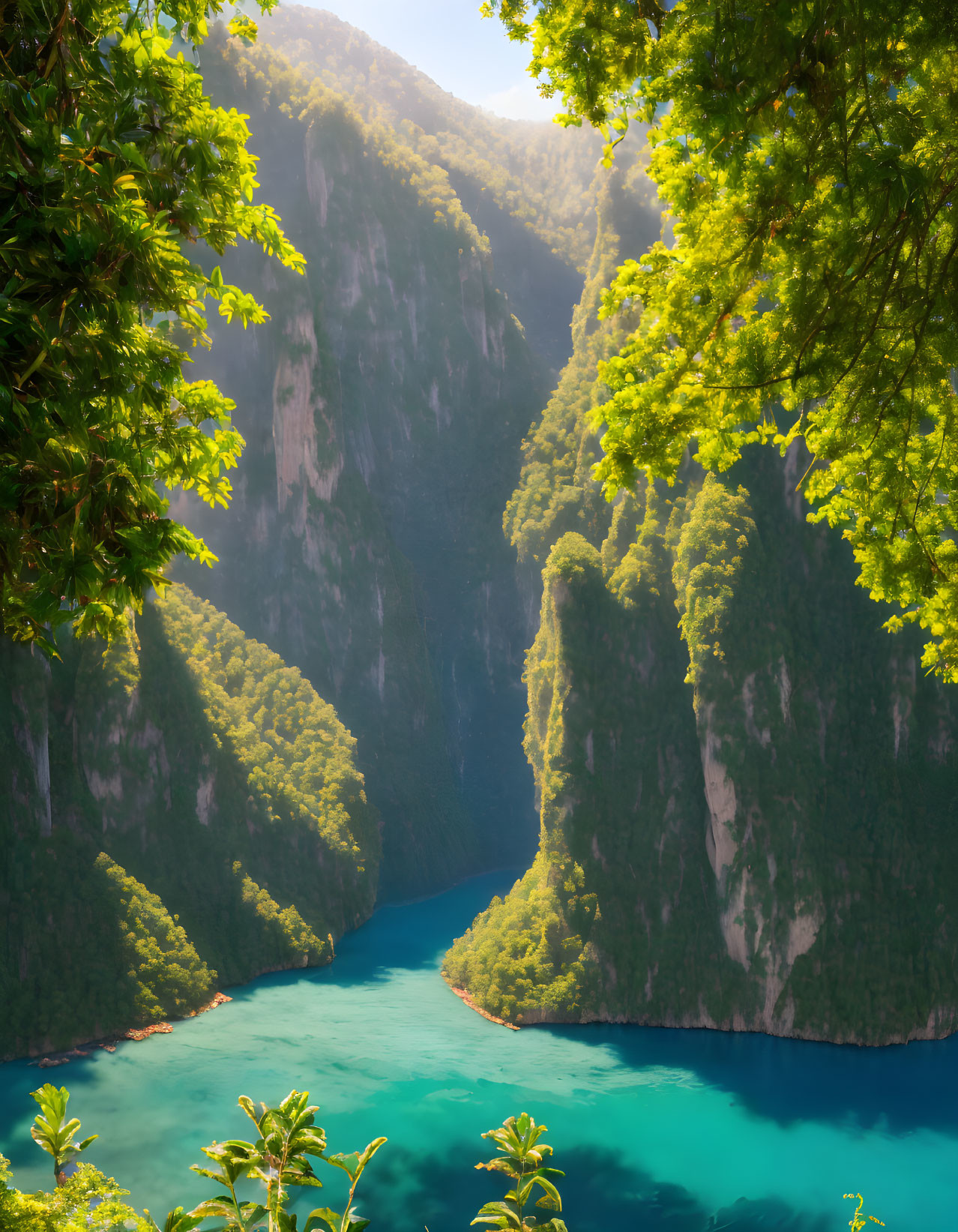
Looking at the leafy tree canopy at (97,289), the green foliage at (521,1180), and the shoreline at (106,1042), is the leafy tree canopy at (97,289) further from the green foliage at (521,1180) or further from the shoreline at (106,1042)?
the shoreline at (106,1042)

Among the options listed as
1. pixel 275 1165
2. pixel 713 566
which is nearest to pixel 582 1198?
pixel 275 1165

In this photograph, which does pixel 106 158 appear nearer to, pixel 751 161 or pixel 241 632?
pixel 751 161

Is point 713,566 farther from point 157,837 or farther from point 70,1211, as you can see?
point 70,1211

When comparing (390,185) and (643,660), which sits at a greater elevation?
(390,185)

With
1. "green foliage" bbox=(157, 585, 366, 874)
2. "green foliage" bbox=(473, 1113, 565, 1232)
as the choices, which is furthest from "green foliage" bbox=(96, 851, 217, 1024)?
"green foliage" bbox=(473, 1113, 565, 1232)

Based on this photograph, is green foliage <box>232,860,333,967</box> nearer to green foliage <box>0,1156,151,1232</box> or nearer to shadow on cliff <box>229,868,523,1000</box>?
shadow on cliff <box>229,868,523,1000</box>

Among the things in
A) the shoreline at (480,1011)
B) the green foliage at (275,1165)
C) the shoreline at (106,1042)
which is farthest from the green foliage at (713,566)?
the green foliage at (275,1165)

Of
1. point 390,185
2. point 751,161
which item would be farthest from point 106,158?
Answer: point 390,185
